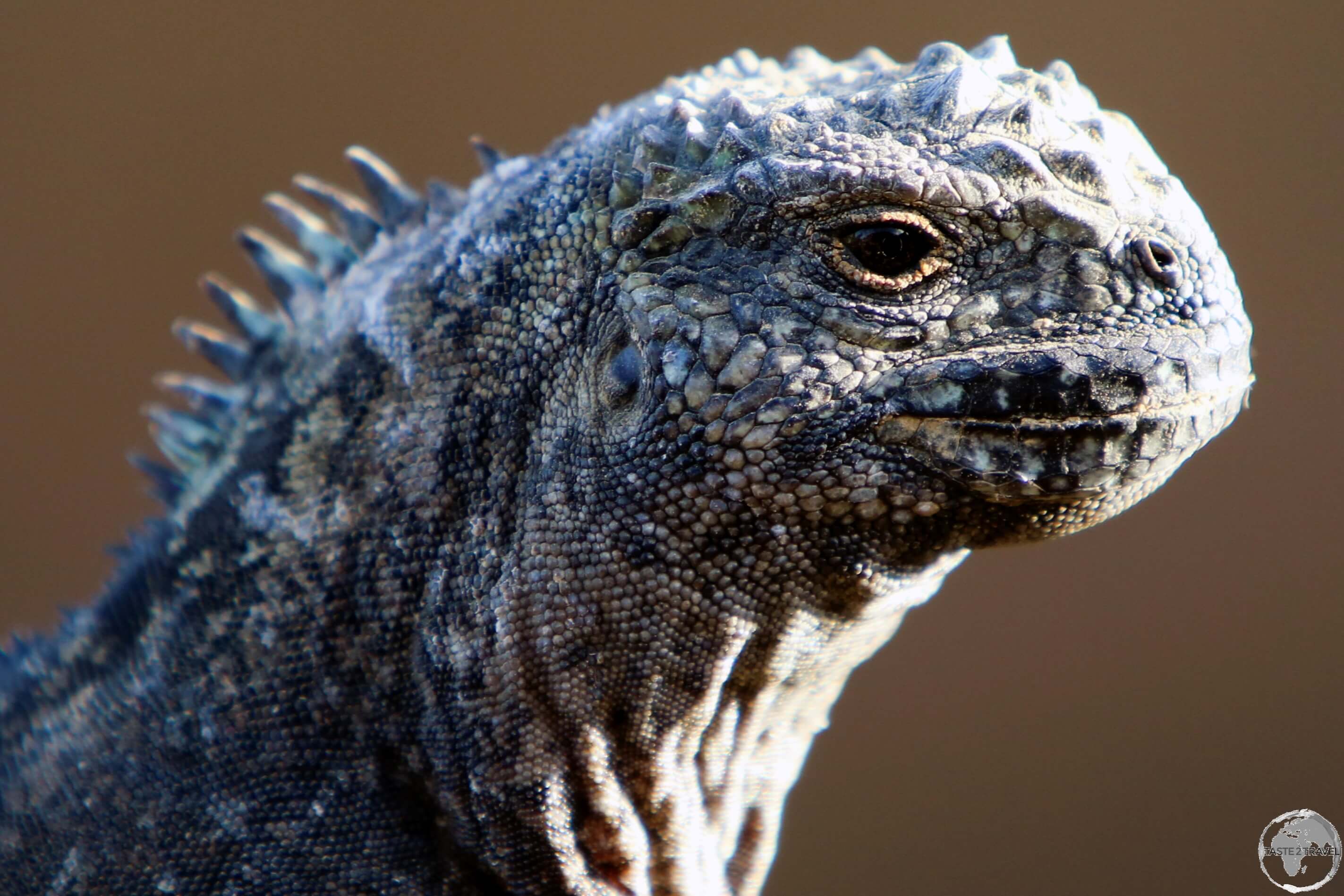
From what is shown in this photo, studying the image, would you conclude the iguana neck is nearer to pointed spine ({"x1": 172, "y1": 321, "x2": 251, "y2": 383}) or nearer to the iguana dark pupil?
the iguana dark pupil

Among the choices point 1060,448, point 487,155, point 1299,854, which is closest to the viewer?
point 1060,448

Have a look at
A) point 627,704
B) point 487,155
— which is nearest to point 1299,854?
point 627,704

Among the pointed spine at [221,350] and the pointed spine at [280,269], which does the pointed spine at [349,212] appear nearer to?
the pointed spine at [280,269]

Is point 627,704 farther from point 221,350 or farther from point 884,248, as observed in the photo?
point 221,350

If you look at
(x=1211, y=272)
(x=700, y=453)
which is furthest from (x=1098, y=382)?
(x=700, y=453)

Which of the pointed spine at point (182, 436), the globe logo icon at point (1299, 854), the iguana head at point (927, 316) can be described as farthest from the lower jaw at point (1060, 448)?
the globe logo icon at point (1299, 854)
